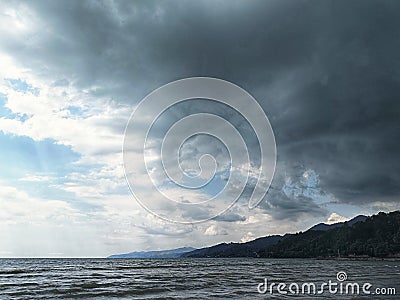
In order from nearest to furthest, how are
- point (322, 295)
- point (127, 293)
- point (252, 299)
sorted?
point (252, 299)
point (322, 295)
point (127, 293)

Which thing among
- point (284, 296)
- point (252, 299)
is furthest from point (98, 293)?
point (284, 296)

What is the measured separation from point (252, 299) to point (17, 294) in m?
20.6

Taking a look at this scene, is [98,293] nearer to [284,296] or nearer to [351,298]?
[284,296]

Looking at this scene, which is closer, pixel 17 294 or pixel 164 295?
pixel 164 295

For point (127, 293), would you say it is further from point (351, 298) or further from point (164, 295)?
point (351, 298)

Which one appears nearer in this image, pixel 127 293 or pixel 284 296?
pixel 284 296

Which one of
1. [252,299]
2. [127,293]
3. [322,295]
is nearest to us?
[252,299]

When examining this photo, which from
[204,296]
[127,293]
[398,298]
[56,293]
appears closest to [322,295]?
[398,298]

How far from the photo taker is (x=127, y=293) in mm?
32156

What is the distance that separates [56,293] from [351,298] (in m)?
24.3

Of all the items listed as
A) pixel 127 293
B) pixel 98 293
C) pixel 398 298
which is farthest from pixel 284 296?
pixel 98 293

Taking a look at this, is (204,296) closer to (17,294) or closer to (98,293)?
(98,293)

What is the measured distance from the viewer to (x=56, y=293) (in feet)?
109

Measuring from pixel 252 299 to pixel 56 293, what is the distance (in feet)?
57.6
